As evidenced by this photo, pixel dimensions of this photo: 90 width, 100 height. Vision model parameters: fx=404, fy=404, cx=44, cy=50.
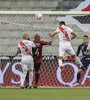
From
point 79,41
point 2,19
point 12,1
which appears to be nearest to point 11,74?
point 2,19

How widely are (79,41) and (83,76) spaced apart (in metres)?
1.25

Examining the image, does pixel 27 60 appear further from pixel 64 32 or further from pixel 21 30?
pixel 21 30

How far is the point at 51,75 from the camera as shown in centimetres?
1105

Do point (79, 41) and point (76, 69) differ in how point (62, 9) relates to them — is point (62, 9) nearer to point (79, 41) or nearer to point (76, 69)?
point (79, 41)

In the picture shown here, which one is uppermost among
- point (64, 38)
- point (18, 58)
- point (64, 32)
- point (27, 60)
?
point (64, 32)

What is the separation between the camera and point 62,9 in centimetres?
1302

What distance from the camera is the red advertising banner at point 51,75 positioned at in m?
10.6

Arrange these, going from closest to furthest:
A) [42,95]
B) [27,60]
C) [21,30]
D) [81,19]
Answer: [42,95] < [27,60] < [21,30] < [81,19]

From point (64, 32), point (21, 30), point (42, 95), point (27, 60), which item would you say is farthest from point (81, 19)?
point (42, 95)

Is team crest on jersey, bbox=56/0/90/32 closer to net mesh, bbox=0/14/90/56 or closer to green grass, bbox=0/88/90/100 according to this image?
net mesh, bbox=0/14/90/56

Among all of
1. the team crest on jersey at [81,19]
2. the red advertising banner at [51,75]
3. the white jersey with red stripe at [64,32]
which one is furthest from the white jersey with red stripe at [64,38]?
the team crest on jersey at [81,19]

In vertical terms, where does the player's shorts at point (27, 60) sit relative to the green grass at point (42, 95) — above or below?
above

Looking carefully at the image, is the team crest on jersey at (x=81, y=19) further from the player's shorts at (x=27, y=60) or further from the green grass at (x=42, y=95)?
the green grass at (x=42, y=95)

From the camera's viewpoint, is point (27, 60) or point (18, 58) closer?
point (27, 60)
